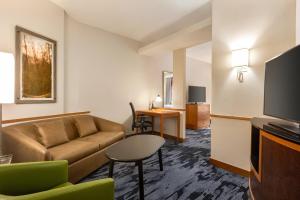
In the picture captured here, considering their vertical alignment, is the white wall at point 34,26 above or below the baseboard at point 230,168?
above

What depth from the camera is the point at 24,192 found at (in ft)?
4.14

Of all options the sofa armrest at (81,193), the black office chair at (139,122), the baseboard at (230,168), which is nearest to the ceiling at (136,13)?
the black office chair at (139,122)

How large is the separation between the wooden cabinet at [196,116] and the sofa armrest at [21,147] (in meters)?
4.75

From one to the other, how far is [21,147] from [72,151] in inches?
22.3

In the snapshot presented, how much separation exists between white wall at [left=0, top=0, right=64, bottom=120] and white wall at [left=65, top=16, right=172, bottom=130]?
271 millimetres

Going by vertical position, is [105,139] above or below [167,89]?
below

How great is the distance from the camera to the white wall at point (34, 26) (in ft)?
7.14

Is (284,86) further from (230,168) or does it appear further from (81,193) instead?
(81,193)

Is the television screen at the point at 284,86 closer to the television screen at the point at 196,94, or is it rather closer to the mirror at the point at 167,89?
the mirror at the point at 167,89

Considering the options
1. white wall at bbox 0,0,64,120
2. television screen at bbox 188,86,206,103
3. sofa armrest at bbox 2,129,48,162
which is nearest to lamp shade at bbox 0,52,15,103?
sofa armrest at bbox 2,129,48,162

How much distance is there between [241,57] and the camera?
224 centimetres

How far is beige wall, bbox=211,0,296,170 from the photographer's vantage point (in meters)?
1.97

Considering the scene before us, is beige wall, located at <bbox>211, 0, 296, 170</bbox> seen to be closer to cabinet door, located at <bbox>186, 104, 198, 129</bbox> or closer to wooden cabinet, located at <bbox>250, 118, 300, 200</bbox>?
wooden cabinet, located at <bbox>250, 118, 300, 200</bbox>

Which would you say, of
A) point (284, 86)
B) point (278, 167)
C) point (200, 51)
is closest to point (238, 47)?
point (284, 86)
